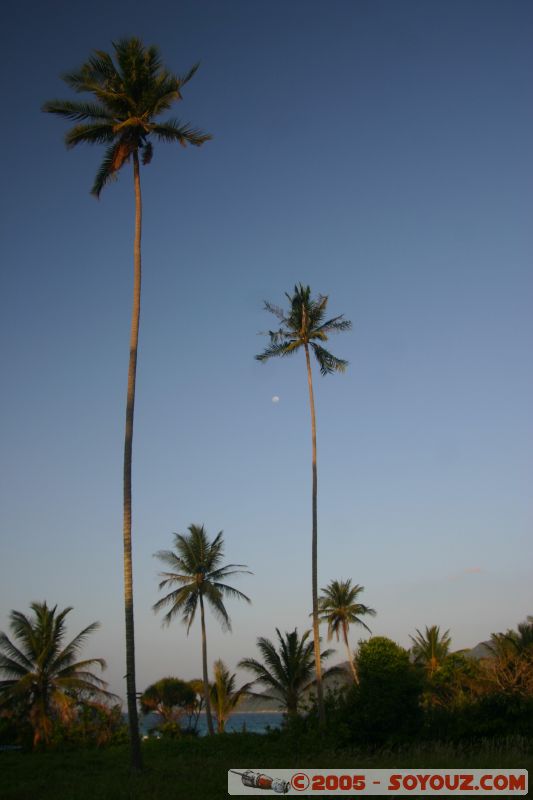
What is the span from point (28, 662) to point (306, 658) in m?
17.9

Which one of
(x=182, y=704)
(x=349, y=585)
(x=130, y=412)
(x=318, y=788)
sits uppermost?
(x=130, y=412)

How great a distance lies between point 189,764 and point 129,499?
27.0 ft

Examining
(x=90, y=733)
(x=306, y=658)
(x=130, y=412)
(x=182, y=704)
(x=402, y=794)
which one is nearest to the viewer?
(x=402, y=794)

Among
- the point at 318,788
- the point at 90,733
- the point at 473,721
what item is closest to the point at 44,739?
the point at 90,733

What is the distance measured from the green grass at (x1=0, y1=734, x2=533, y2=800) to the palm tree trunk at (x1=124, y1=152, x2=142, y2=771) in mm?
1254

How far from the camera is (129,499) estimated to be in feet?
64.1

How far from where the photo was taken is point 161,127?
2139cm

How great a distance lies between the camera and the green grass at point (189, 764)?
1497 centimetres

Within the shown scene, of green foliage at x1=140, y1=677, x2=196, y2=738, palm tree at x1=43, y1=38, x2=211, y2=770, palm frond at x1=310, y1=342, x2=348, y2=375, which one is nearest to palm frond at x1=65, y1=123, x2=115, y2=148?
palm tree at x1=43, y1=38, x2=211, y2=770

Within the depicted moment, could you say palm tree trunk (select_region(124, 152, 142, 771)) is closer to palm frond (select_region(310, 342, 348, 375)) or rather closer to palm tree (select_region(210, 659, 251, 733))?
palm frond (select_region(310, 342, 348, 375))

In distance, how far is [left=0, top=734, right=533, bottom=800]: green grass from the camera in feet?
49.1

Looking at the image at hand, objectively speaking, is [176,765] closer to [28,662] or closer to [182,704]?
[28,662]

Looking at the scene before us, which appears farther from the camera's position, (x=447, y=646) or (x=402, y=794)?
(x=447, y=646)

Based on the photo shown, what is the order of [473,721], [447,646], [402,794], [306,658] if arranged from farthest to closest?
[447,646]
[306,658]
[473,721]
[402,794]
